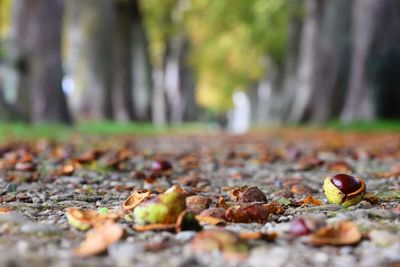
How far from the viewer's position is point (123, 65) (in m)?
18.9

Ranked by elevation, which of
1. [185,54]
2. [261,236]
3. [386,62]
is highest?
[185,54]

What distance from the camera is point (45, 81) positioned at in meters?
11.4

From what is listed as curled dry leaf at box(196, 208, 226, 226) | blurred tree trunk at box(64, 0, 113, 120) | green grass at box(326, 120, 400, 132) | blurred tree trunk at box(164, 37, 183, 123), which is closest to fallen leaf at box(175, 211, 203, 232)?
curled dry leaf at box(196, 208, 226, 226)

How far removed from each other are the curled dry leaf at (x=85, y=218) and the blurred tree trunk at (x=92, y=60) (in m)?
14.6

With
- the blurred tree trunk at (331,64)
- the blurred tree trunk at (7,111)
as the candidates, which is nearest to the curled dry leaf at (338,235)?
the blurred tree trunk at (7,111)

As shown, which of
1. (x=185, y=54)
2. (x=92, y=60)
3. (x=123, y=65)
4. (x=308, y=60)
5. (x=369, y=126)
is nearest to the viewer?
(x=369, y=126)

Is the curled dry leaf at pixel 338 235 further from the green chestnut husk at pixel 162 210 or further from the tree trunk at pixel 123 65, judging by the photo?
the tree trunk at pixel 123 65

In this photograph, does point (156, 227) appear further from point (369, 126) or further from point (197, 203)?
point (369, 126)

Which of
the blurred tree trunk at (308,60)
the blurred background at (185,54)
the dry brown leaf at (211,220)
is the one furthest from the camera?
the blurred tree trunk at (308,60)

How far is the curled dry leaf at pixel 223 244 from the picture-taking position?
1.70 metres

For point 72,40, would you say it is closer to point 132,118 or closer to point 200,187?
point 132,118

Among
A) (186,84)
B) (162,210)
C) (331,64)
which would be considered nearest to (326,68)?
(331,64)

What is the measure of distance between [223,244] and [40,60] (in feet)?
34.0

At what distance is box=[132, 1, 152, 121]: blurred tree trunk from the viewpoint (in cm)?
2169
